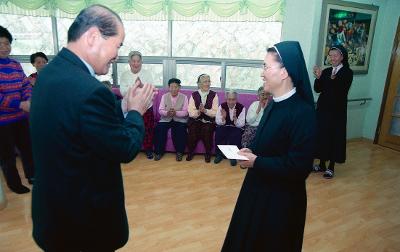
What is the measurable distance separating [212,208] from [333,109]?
2055 mm

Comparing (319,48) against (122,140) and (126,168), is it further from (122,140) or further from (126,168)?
(122,140)

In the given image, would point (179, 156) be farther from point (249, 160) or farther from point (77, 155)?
point (77, 155)

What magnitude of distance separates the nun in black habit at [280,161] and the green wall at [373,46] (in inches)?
126

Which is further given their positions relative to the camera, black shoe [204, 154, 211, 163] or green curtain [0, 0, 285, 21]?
green curtain [0, 0, 285, 21]

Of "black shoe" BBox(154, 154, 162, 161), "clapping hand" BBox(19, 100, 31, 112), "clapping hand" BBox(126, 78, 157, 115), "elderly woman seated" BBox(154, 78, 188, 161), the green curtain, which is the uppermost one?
the green curtain

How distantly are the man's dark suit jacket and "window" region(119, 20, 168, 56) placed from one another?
405cm

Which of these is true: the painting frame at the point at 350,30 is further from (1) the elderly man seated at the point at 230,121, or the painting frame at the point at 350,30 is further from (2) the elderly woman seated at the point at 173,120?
(2) the elderly woman seated at the point at 173,120

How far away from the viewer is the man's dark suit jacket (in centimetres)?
100

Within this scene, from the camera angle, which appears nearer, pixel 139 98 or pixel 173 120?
pixel 139 98

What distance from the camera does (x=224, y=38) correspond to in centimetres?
484

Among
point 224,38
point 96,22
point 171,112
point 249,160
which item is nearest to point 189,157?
point 171,112

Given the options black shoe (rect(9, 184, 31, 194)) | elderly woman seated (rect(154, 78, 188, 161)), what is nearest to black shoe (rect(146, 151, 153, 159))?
elderly woman seated (rect(154, 78, 188, 161))

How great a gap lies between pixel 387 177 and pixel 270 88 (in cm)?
335

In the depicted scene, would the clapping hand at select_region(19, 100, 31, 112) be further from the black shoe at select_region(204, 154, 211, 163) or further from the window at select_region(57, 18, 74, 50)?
the window at select_region(57, 18, 74, 50)
